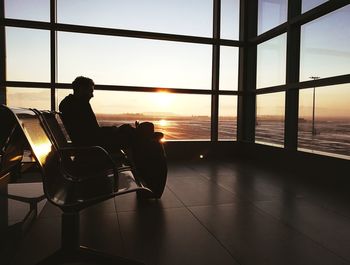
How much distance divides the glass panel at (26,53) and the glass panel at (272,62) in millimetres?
4131

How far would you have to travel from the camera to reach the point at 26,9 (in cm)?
475

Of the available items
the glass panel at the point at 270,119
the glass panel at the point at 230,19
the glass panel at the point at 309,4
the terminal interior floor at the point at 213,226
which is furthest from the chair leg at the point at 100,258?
the glass panel at the point at 230,19

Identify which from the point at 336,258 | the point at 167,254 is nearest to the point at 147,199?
the point at 167,254

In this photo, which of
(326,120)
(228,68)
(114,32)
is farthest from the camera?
(228,68)

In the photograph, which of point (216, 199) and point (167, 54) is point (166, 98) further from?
point (216, 199)

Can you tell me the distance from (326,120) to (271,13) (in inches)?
97.7

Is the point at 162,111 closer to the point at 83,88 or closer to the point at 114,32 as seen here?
the point at 114,32

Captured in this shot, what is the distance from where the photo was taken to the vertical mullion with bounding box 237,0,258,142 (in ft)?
19.2

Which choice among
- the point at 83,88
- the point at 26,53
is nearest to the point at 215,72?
the point at 26,53

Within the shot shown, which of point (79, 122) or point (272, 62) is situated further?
point (272, 62)

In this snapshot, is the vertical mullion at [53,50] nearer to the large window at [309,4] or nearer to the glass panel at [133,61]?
the glass panel at [133,61]

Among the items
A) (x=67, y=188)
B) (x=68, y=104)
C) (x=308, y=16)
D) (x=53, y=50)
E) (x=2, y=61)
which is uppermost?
(x=308, y=16)

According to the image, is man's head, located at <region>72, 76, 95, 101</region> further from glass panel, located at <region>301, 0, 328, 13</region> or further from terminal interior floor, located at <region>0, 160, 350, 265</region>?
glass panel, located at <region>301, 0, 328, 13</region>

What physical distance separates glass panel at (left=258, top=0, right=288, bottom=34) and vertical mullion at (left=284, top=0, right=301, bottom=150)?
1.15 feet
